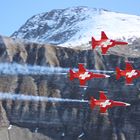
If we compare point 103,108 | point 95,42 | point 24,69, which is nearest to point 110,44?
point 95,42

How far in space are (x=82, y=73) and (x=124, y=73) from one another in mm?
10245

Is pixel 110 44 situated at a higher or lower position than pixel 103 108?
higher

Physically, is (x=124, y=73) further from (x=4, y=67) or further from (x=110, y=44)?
(x=4, y=67)

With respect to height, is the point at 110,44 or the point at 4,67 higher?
the point at 110,44

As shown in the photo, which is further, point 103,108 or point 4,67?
point 4,67

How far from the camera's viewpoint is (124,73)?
14900 centimetres

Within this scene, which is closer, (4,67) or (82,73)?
(82,73)

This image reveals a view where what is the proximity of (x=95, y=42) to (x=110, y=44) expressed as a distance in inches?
165

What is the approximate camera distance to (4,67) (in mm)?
184375

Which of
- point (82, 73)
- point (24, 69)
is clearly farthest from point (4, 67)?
point (82, 73)

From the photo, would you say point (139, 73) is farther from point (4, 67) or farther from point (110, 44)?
point (4, 67)

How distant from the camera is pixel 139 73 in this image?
496ft

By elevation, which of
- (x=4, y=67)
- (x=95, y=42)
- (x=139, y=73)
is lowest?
(x=4, y=67)

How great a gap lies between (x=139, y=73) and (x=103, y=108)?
1221 centimetres
